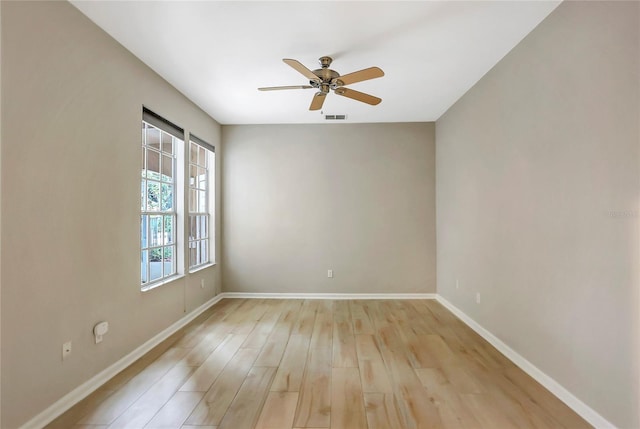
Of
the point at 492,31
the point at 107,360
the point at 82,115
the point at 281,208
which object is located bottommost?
the point at 107,360

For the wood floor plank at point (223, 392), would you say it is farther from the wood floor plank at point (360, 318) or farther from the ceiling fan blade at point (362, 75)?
the ceiling fan blade at point (362, 75)

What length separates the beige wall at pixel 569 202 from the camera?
68.1 inches

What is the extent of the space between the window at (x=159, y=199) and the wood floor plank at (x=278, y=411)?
1.80 metres

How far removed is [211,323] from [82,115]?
254 centimetres

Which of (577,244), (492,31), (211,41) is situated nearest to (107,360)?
(211,41)

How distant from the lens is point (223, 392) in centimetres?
226

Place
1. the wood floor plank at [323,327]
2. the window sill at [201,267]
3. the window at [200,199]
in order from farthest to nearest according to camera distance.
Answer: the window at [200,199], the window sill at [201,267], the wood floor plank at [323,327]

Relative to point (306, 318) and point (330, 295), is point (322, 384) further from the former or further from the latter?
point (330, 295)

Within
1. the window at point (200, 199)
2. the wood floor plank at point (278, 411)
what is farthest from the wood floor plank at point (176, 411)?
the window at point (200, 199)

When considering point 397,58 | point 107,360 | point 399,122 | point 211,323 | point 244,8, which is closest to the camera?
point 244,8

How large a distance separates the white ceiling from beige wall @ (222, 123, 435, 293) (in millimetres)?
1260

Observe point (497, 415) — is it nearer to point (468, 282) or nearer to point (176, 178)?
point (468, 282)

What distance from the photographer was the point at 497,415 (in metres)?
2.00

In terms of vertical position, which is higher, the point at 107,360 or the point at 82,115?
the point at 82,115
